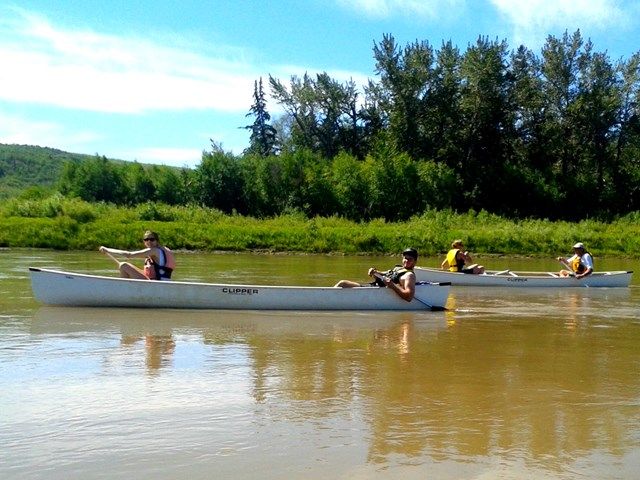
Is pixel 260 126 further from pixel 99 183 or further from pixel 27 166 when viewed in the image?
pixel 27 166

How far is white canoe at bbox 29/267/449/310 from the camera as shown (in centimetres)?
1458

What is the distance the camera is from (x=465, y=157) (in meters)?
53.2

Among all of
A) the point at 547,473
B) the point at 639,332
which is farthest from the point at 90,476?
the point at 639,332

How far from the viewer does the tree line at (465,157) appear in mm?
50062

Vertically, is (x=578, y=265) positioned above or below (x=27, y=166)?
below

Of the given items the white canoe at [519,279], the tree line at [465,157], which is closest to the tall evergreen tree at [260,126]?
the tree line at [465,157]

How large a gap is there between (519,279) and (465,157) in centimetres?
3290

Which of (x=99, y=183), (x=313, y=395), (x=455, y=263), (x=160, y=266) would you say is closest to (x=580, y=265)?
(x=455, y=263)

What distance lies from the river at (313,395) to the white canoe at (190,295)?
303mm

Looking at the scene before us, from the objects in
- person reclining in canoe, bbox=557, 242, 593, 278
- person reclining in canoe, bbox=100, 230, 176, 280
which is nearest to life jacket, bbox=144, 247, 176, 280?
person reclining in canoe, bbox=100, 230, 176, 280

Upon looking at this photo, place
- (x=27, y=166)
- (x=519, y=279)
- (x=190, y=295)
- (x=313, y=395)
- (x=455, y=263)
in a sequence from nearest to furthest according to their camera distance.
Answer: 1. (x=313, y=395)
2. (x=190, y=295)
3. (x=519, y=279)
4. (x=455, y=263)
5. (x=27, y=166)

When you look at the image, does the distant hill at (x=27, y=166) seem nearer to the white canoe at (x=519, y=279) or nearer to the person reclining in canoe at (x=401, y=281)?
the white canoe at (x=519, y=279)

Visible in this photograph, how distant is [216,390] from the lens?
8.52 m

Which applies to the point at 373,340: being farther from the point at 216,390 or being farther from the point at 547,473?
the point at 547,473
